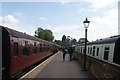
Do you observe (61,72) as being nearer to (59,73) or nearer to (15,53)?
(59,73)

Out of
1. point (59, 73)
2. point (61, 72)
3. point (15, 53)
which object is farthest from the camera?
point (61, 72)

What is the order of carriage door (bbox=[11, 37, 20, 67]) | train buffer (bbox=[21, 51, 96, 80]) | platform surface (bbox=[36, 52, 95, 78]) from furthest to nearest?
platform surface (bbox=[36, 52, 95, 78]) < train buffer (bbox=[21, 51, 96, 80]) < carriage door (bbox=[11, 37, 20, 67])

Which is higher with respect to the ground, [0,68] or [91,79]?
[0,68]

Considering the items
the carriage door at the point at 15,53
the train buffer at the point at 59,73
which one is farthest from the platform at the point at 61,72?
the carriage door at the point at 15,53

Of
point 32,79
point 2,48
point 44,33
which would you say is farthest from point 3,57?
point 44,33

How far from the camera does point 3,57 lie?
31.1 feet

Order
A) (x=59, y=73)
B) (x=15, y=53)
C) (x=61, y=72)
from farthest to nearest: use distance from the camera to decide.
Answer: (x=61, y=72) → (x=59, y=73) → (x=15, y=53)

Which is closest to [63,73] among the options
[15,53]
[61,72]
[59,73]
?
[59,73]

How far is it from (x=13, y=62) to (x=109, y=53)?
5.10m

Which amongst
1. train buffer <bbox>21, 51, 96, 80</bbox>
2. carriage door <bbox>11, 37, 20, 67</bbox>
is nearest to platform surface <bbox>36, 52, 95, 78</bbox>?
train buffer <bbox>21, 51, 96, 80</bbox>

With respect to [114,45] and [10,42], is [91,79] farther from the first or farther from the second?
[10,42]

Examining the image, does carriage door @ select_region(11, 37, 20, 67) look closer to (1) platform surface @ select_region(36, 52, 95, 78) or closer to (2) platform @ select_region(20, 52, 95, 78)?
(2) platform @ select_region(20, 52, 95, 78)

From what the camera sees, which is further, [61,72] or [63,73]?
[61,72]

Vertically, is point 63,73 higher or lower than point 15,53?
lower
